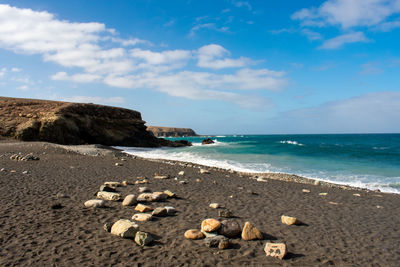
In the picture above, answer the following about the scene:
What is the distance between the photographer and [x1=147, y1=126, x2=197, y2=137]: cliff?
159 meters

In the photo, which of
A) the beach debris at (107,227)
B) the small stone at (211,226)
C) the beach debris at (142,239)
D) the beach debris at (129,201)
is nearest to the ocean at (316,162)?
the small stone at (211,226)

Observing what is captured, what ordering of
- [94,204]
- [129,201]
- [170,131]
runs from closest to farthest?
[94,204], [129,201], [170,131]

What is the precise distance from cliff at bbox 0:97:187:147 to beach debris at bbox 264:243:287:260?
31205 mm

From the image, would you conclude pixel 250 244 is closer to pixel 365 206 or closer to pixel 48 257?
pixel 48 257

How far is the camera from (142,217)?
15.2ft

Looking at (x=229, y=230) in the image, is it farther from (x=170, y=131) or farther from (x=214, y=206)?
(x=170, y=131)

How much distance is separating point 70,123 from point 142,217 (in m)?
30.9

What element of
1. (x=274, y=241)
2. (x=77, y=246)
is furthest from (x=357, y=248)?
(x=77, y=246)

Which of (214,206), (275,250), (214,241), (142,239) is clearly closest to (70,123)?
(214,206)

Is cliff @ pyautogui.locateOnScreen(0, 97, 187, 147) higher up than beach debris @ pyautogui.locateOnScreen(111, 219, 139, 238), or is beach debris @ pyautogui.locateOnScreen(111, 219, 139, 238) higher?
cliff @ pyautogui.locateOnScreen(0, 97, 187, 147)

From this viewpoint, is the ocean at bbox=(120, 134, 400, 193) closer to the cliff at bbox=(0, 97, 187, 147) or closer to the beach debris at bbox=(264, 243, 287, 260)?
the cliff at bbox=(0, 97, 187, 147)

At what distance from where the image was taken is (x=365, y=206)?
23.4 feet

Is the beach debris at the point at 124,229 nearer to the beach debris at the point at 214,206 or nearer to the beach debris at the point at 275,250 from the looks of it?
the beach debris at the point at 275,250

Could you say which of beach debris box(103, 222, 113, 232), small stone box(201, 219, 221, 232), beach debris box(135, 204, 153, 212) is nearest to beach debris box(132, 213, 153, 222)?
beach debris box(135, 204, 153, 212)
